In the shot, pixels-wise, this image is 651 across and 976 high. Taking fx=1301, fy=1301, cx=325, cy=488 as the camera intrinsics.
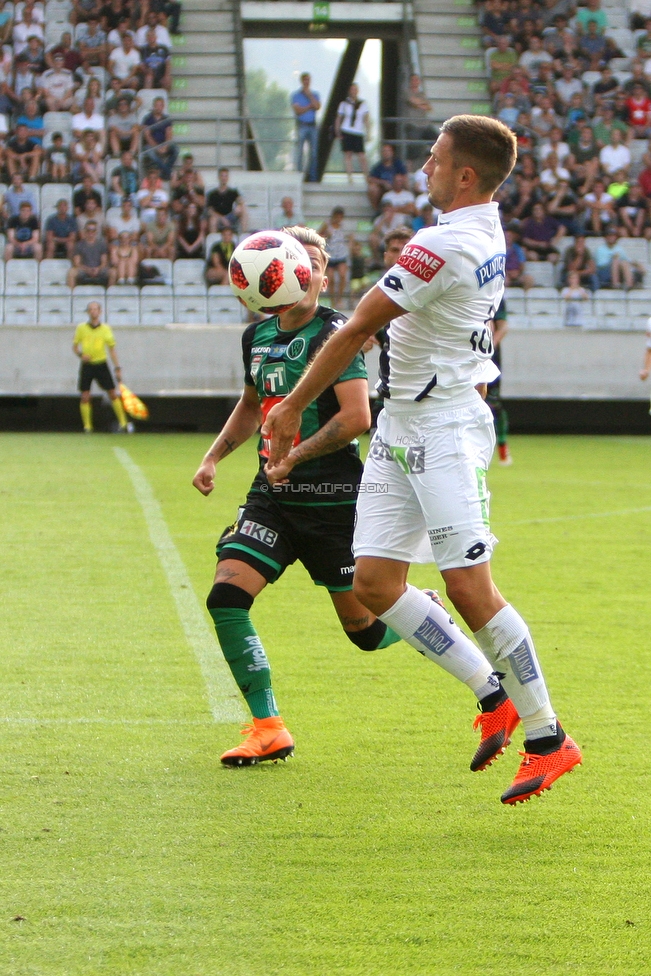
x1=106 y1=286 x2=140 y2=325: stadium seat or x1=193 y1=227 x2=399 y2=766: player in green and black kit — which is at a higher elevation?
x1=193 y1=227 x2=399 y2=766: player in green and black kit

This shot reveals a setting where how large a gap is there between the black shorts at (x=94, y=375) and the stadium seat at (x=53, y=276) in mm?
2169

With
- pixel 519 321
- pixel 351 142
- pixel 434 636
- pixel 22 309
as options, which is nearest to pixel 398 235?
pixel 434 636

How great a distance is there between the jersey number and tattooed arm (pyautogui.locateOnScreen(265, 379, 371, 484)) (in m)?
0.56

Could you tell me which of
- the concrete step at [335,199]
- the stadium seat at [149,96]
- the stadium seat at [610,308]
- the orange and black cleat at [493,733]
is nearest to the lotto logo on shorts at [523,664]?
the orange and black cleat at [493,733]

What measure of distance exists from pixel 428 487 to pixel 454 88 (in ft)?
82.9

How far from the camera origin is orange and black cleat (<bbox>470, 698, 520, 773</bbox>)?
4.03 meters

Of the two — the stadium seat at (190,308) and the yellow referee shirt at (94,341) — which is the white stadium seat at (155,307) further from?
the yellow referee shirt at (94,341)

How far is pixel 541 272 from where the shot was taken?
76.0 ft

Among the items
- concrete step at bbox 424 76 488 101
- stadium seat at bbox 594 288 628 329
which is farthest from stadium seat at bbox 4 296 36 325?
concrete step at bbox 424 76 488 101

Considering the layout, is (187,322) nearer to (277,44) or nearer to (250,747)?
(277,44)

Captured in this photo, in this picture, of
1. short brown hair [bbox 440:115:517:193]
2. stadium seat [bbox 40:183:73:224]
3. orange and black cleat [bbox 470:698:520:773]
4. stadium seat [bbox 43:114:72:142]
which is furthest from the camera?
stadium seat [bbox 43:114:72:142]

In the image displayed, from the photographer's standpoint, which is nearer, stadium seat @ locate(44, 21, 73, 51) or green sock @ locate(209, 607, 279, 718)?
green sock @ locate(209, 607, 279, 718)

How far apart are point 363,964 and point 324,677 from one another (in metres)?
2.95

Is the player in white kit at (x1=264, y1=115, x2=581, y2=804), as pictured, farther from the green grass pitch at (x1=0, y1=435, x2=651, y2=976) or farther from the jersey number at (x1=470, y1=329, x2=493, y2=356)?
the green grass pitch at (x1=0, y1=435, x2=651, y2=976)
